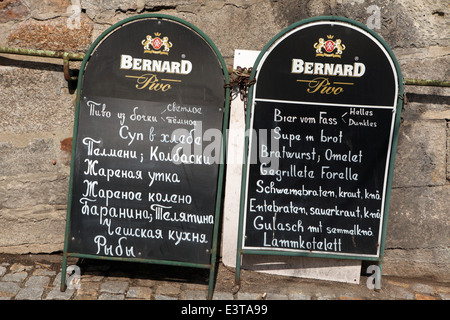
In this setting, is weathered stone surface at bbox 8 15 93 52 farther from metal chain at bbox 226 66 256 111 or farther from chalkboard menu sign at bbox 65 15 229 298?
metal chain at bbox 226 66 256 111

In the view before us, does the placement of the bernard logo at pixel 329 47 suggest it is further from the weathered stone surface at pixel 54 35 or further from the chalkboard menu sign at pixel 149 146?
the weathered stone surface at pixel 54 35

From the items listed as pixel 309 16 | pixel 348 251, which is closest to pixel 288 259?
pixel 348 251

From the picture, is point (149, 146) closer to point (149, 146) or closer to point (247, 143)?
point (149, 146)

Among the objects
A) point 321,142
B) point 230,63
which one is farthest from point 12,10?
point 321,142

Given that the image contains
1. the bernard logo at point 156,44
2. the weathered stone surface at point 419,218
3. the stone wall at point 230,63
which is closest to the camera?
the bernard logo at point 156,44

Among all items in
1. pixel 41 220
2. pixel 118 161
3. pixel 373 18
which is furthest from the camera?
pixel 41 220

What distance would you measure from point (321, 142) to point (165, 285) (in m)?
1.65

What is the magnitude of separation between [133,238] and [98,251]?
0.28m

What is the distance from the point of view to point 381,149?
3.43 meters

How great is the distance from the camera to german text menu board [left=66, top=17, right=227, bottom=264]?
3.38 metres

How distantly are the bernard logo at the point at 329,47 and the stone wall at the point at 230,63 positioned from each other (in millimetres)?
418

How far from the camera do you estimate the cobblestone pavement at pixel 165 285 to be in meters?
3.42

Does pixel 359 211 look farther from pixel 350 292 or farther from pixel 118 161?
pixel 118 161

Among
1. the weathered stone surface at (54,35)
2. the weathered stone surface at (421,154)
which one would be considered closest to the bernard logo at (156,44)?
the weathered stone surface at (54,35)
